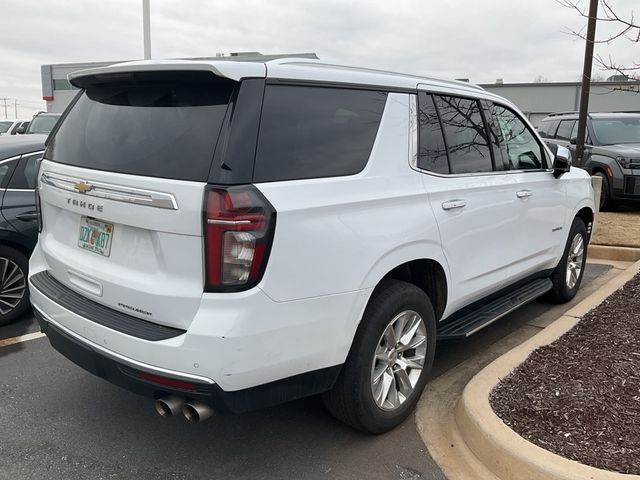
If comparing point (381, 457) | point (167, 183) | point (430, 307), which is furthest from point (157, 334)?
point (430, 307)

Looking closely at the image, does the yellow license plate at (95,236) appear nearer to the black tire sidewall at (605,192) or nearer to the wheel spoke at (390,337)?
the wheel spoke at (390,337)

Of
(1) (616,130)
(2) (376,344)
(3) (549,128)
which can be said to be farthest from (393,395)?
(3) (549,128)

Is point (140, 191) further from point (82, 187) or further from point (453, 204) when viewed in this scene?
point (453, 204)

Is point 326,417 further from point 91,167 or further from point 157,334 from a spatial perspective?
point 91,167

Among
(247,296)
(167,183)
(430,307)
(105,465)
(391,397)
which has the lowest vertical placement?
(105,465)

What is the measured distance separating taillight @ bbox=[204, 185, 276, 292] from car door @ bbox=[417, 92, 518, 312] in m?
1.25

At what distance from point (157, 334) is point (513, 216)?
272 cm

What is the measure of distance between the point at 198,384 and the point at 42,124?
559 inches

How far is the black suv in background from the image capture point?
33.6 feet

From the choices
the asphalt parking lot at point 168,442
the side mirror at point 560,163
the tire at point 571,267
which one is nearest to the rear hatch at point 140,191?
the asphalt parking lot at point 168,442

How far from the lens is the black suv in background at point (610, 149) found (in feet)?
33.6

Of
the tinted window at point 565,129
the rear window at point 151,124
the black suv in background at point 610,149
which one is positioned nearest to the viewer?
the rear window at point 151,124

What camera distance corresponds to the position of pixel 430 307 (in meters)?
3.35

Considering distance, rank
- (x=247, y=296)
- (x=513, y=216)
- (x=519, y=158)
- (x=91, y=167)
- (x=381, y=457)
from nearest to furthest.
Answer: (x=247, y=296) < (x=91, y=167) < (x=381, y=457) < (x=513, y=216) < (x=519, y=158)
